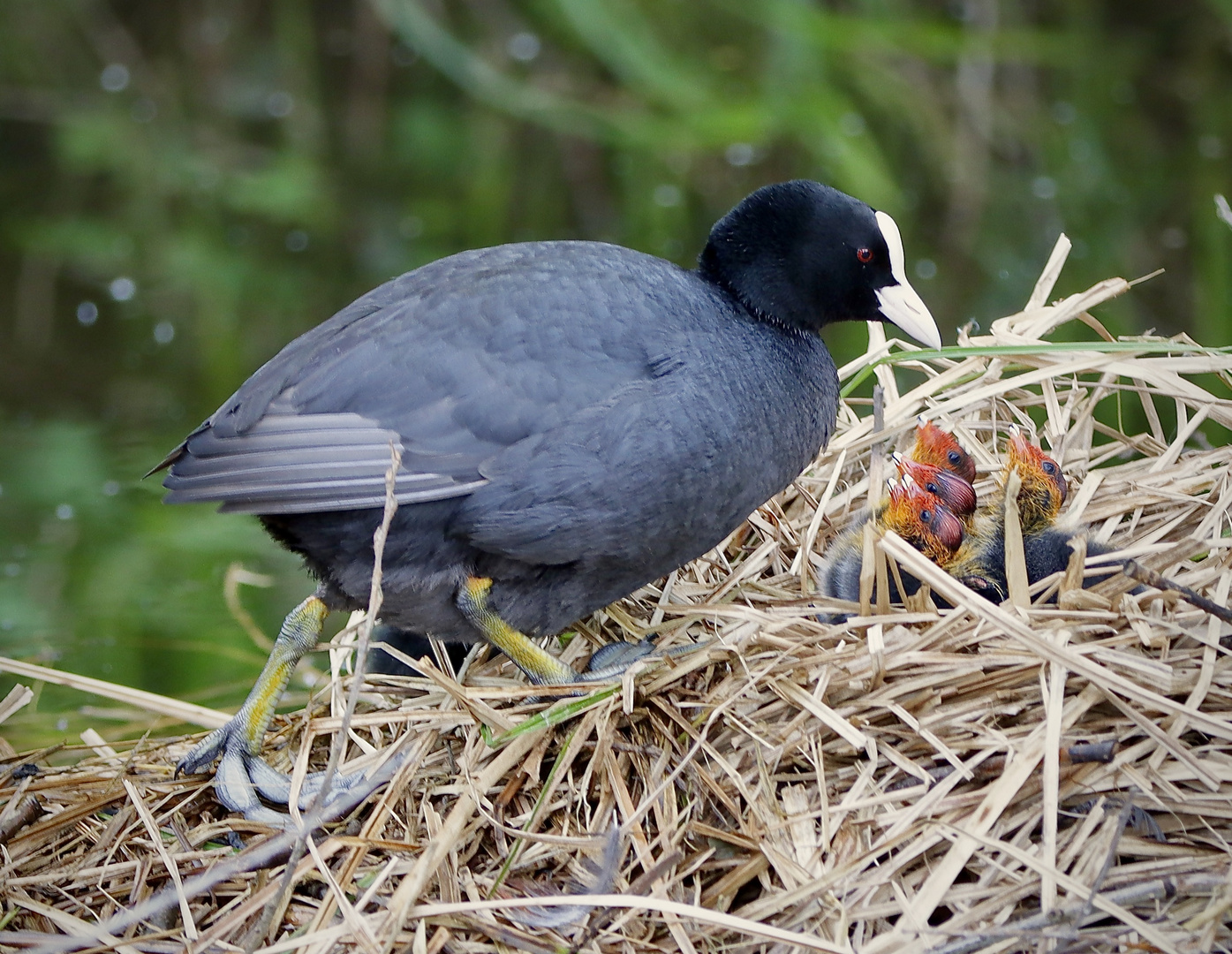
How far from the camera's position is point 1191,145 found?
5312 mm

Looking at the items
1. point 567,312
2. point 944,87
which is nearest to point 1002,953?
point 567,312

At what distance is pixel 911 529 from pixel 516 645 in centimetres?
69

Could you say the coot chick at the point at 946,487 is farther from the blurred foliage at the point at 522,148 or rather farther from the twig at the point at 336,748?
the blurred foliage at the point at 522,148

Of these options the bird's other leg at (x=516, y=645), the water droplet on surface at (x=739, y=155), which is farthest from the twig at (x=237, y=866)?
the water droplet on surface at (x=739, y=155)

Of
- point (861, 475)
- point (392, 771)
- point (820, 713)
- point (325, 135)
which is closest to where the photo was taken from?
point (820, 713)

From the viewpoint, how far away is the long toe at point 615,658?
2.21 meters

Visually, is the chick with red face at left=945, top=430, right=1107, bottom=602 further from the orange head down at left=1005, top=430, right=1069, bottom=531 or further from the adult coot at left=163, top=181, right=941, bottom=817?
the adult coot at left=163, top=181, right=941, bottom=817

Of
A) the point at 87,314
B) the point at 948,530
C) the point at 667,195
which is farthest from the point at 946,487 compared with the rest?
the point at 87,314

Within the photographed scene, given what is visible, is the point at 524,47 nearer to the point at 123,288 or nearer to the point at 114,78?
the point at 114,78

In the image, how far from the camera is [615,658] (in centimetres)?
229

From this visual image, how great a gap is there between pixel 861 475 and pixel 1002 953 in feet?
4.29

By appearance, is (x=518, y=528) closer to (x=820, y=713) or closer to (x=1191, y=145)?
(x=820, y=713)

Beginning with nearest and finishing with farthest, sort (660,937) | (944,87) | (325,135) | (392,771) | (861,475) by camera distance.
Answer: (660,937) < (392,771) < (861,475) < (944,87) < (325,135)

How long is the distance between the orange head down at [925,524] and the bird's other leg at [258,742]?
1004mm
